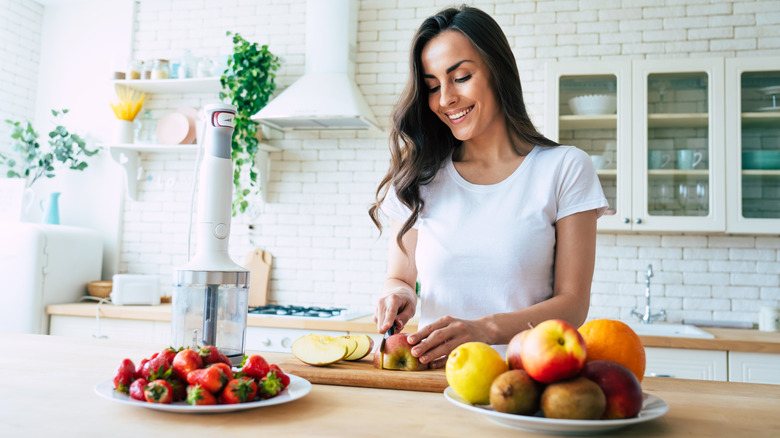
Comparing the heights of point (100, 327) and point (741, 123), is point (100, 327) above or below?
below

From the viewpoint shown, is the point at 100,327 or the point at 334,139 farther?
the point at 334,139

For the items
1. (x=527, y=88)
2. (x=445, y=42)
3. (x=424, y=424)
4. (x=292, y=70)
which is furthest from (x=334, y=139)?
(x=424, y=424)

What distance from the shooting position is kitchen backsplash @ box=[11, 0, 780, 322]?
11.2 feet

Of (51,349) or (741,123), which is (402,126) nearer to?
(51,349)

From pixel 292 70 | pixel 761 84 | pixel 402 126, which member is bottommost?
pixel 402 126

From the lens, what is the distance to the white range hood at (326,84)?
11.1 ft

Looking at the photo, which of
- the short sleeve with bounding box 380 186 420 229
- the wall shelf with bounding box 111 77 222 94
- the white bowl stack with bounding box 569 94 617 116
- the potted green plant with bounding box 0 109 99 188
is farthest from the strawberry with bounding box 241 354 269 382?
the potted green plant with bounding box 0 109 99 188

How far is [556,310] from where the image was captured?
146cm

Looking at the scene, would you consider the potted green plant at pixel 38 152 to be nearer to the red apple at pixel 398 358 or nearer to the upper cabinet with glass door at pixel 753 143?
the red apple at pixel 398 358

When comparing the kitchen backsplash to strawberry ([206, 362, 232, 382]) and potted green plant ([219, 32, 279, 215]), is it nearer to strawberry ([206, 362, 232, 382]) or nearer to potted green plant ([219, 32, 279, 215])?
potted green plant ([219, 32, 279, 215])

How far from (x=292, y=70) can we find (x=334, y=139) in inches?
21.2

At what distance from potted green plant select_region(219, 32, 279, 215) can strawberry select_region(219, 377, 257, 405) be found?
2.83m

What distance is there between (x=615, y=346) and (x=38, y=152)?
4.12 meters

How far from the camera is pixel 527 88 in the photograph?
12.1 feet
